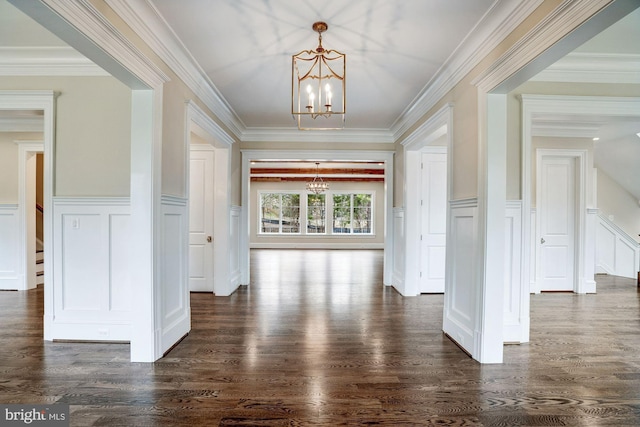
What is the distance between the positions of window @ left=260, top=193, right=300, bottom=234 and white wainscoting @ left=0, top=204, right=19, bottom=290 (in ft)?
25.3

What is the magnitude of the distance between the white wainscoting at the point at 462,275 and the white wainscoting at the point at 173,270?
273 cm

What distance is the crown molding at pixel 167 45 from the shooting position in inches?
88.0

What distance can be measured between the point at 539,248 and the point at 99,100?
20.7 ft

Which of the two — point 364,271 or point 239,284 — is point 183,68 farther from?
point 364,271

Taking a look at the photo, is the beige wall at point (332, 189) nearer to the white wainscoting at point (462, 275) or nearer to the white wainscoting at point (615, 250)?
the white wainscoting at point (615, 250)

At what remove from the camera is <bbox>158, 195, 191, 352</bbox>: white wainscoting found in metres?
2.87

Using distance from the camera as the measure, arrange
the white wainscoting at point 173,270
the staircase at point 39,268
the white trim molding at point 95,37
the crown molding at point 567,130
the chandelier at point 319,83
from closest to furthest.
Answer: the white trim molding at point 95,37, the chandelier at point 319,83, the white wainscoting at point 173,270, the crown molding at point 567,130, the staircase at point 39,268

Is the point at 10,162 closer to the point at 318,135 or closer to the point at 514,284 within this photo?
the point at 318,135

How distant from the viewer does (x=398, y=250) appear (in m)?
5.55

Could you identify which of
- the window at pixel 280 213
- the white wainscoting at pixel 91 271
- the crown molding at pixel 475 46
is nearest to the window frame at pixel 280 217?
the window at pixel 280 213

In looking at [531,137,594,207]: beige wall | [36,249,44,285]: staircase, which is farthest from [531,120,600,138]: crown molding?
[36,249,44,285]: staircase

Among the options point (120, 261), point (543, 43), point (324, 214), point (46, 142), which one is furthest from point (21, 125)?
point (324, 214)

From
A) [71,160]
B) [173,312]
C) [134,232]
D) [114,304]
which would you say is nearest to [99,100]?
[71,160]

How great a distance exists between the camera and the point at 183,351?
293 centimetres
